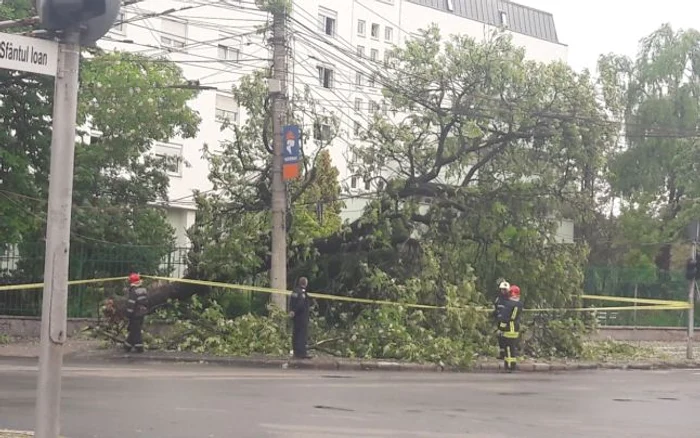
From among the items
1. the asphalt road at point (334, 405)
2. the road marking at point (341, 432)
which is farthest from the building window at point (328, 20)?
the road marking at point (341, 432)

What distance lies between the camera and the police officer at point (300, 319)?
21.0 m

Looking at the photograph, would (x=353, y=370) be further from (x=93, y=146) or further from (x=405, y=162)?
(x=93, y=146)

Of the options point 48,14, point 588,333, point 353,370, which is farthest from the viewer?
point 588,333

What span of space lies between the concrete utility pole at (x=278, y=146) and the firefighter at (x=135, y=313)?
291 centimetres

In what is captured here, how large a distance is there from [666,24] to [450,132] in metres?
33.9

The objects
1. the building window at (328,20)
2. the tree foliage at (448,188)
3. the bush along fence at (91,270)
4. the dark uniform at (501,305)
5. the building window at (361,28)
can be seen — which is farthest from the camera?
the building window at (361,28)

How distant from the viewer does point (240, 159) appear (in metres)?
25.3

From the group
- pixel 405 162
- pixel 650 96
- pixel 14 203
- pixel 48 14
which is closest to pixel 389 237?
pixel 405 162

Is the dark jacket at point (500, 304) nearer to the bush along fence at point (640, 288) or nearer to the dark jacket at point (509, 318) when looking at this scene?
the dark jacket at point (509, 318)

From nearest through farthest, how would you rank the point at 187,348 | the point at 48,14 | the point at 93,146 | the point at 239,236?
the point at 48,14
the point at 187,348
the point at 239,236
the point at 93,146

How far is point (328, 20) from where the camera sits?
2234 inches

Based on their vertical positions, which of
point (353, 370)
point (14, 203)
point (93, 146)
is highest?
point (93, 146)

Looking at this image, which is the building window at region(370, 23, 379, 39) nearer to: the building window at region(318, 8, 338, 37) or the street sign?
the building window at region(318, 8, 338, 37)

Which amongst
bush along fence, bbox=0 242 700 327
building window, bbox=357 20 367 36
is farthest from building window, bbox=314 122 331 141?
building window, bbox=357 20 367 36
